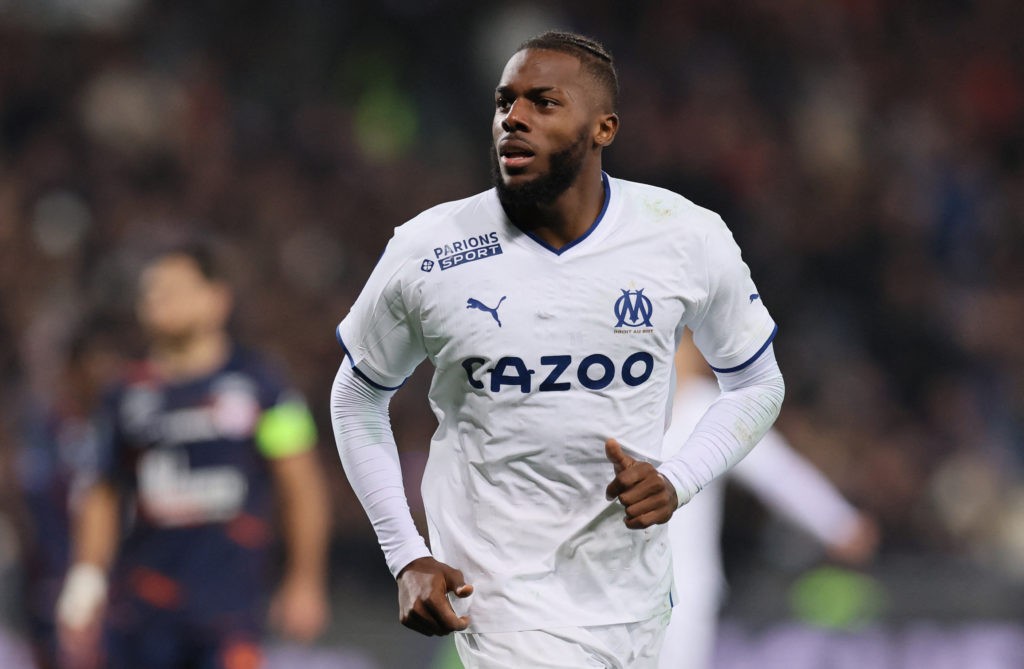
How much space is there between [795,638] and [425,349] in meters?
4.57

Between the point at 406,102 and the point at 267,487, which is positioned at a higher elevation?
the point at 406,102

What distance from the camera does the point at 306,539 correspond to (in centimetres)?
542

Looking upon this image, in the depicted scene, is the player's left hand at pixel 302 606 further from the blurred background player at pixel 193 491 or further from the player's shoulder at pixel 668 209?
the player's shoulder at pixel 668 209

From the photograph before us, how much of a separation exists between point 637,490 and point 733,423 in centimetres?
54

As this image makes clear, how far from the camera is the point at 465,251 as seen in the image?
353cm

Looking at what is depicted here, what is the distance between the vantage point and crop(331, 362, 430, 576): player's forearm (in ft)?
11.8

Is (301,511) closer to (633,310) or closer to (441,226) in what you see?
(441,226)

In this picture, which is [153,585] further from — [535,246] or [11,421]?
[11,421]

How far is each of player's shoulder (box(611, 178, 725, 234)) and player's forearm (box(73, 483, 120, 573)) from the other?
259cm

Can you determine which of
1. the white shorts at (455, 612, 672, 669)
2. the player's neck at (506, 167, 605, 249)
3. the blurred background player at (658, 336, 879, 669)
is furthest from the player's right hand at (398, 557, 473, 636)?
the blurred background player at (658, 336, 879, 669)

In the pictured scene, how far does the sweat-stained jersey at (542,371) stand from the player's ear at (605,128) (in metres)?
0.17

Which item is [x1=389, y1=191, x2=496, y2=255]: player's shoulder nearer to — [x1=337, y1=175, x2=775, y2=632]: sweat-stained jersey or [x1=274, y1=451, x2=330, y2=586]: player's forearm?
[x1=337, y1=175, x2=775, y2=632]: sweat-stained jersey

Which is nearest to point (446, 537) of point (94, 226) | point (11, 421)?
point (11, 421)

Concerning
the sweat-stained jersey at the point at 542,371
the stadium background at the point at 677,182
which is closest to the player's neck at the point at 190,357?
the sweat-stained jersey at the point at 542,371
